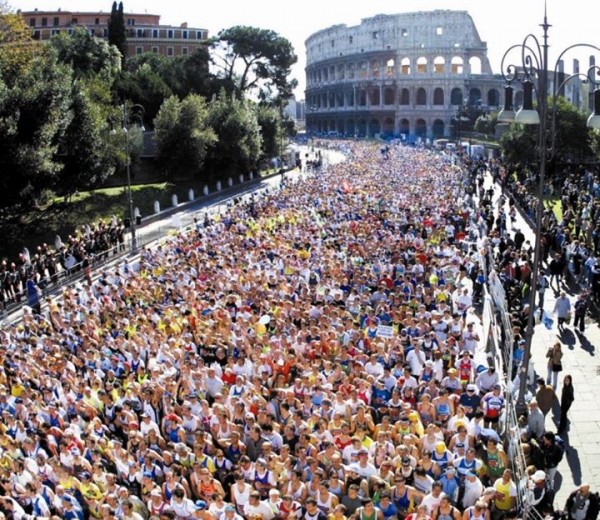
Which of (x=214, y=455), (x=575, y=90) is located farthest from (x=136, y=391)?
(x=575, y=90)

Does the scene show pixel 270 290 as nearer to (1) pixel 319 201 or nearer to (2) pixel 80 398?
(2) pixel 80 398

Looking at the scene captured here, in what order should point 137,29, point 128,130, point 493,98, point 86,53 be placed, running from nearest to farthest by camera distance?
point 128,130 < point 86,53 < point 137,29 < point 493,98

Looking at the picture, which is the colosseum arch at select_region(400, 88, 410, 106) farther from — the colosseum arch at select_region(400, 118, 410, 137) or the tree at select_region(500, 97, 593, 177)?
the tree at select_region(500, 97, 593, 177)

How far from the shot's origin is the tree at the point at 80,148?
31.8 meters

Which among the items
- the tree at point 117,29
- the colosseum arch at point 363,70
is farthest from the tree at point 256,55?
the colosseum arch at point 363,70

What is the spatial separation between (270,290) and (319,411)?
22.8 ft

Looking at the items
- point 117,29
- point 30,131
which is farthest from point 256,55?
point 30,131

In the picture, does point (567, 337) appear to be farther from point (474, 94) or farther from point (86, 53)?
point (474, 94)

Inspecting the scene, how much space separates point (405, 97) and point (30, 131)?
305 feet

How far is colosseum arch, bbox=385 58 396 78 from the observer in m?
113

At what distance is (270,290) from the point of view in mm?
16672

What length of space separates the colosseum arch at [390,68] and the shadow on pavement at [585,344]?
101 m

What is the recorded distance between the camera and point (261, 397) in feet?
34.1

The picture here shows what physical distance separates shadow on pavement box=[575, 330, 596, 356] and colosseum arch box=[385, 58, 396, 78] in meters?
101
